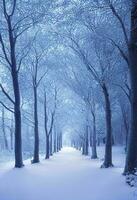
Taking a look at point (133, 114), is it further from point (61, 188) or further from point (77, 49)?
point (77, 49)

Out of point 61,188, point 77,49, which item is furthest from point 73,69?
point 61,188

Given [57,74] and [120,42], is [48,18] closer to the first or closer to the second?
[120,42]

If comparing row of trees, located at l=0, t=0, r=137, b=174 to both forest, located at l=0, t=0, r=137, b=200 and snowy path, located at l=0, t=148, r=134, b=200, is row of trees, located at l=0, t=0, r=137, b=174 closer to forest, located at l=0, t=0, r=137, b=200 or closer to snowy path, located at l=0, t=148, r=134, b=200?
forest, located at l=0, t=0, r=137, b=200

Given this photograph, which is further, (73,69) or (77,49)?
(73,69)

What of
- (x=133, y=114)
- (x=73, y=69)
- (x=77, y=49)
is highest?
(x=77, y=49)

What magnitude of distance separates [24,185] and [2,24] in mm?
11296

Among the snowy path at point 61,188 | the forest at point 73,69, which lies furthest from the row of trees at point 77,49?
the snowy path at point 61,188

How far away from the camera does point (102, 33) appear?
73.4 feet

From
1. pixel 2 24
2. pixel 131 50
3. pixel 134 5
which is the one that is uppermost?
Result: pixel 2 24

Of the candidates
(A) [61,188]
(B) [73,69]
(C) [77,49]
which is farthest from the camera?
(B) [73,69]

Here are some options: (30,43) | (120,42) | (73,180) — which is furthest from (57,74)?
(73,180)

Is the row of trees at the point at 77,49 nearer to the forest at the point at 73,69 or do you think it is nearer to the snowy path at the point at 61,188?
the forest at the point at 73,69

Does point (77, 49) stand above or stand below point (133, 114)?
→ above

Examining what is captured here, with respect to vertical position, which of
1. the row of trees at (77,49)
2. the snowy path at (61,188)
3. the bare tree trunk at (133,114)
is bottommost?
the snowy path at (61,188)
